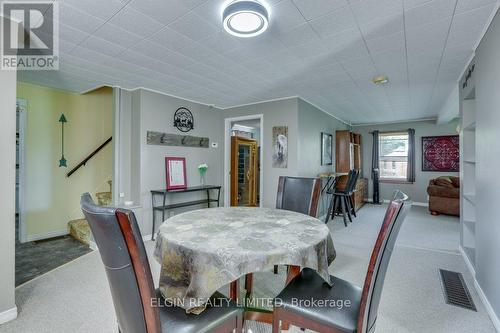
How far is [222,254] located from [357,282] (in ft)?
6.35

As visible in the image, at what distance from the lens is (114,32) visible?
219 centimetres

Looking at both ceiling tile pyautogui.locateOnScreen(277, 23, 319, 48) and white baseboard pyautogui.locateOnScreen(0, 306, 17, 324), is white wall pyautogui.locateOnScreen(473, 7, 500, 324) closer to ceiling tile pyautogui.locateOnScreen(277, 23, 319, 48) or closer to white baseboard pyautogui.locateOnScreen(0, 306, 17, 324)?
ceiling tile pyautogui.locateOnScreen(277, 23, 319, 48)

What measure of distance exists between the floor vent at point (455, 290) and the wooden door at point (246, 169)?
4.14 meters

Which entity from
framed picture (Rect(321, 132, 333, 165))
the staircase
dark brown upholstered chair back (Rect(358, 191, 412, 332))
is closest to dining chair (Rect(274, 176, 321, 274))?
dark brown upholstered chair back (Rect(358, 191, 412, 332))

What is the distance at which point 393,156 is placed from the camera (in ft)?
24.3

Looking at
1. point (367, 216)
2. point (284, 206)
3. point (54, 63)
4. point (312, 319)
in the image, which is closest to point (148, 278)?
point (312, 319)

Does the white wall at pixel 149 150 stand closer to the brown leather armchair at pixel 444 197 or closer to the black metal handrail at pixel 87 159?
the black metal handrail at pixel 87 159

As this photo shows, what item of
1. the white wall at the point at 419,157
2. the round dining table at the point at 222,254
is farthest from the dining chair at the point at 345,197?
the round dining table at the point at 222,254

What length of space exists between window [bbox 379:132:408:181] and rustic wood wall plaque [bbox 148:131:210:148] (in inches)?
219

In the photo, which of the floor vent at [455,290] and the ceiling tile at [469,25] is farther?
the floor vent at [455,290]

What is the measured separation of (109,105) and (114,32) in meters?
2.86

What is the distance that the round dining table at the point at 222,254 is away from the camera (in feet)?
3.85

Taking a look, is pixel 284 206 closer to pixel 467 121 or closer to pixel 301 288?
pixel 301 288

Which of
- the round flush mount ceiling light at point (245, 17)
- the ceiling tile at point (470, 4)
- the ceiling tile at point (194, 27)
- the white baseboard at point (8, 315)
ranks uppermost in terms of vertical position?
the ceiling tile at point (470, 4)
